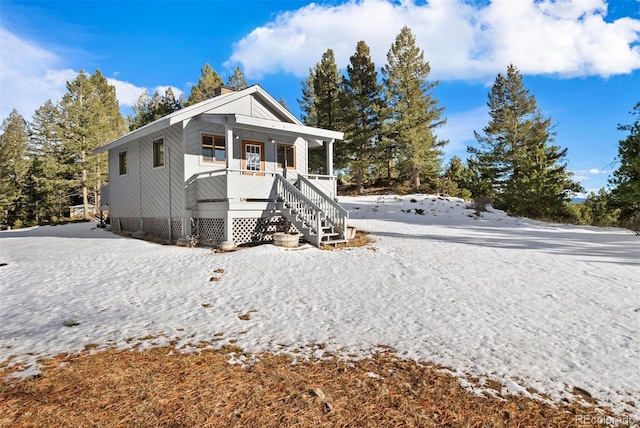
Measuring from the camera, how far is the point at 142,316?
5309 millimetres

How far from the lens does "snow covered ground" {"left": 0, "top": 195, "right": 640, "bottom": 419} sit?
13.0ft

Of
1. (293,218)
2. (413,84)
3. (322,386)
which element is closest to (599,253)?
(293,218)

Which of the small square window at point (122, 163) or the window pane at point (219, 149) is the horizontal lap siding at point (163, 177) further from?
the small square window at point (122, 163)

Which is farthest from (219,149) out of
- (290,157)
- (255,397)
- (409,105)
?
(409,105)

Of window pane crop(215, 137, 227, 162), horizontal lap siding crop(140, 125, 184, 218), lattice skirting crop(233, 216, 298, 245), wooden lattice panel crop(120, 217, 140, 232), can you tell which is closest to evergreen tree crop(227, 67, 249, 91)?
wooden lattice panel crop(120, 217, 140, 232)

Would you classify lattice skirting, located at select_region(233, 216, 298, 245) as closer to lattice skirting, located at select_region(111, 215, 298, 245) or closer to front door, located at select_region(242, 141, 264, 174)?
lattice skirting, located at select_region(111, 215, 298, 245)

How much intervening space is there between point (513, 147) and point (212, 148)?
92.7 feet

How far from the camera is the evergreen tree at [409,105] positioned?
28.0 metres

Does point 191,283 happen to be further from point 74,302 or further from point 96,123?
point 96,123

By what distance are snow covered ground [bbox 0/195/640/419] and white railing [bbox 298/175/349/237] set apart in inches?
64.4

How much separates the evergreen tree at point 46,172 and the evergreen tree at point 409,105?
1075 inches

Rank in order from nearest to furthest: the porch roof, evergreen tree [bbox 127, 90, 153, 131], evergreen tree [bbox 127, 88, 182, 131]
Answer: the porch roof, evergreen tree [bbox 127, 88, 182, 131], evergreen tree [bbox 127, 90, 153, 131]

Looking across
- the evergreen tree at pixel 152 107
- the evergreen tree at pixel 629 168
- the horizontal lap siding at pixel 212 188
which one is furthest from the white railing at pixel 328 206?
the evergreen tree at pixel 152 107

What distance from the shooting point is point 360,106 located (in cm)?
2988
